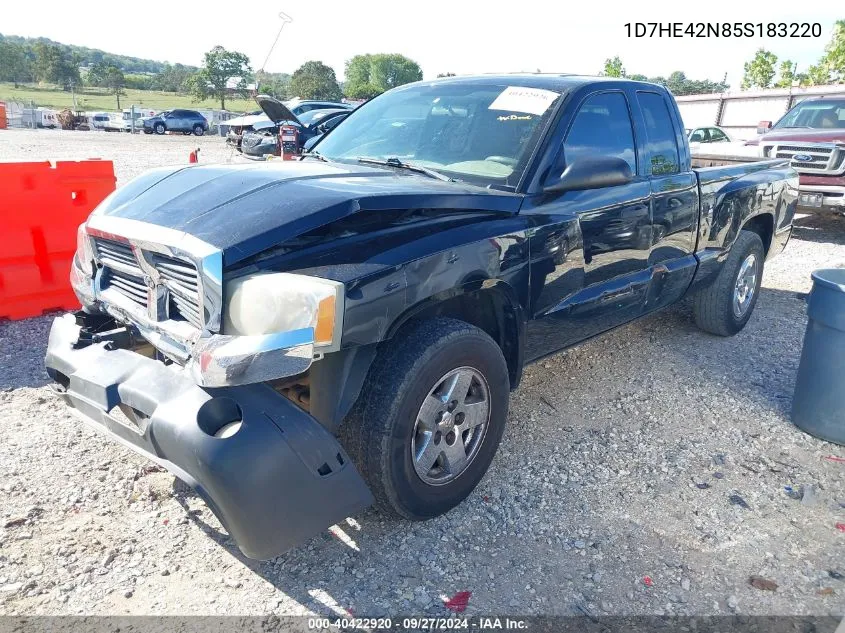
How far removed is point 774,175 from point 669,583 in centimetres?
407

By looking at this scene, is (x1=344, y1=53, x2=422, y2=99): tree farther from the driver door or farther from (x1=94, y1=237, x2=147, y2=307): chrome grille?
(x1=94, y1=237, x2=147, y2=307): chrome grille

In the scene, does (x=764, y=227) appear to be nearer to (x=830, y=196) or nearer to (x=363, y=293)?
(x=363, y=293)

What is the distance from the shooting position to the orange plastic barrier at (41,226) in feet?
16.5

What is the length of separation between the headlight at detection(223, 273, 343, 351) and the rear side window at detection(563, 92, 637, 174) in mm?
1629

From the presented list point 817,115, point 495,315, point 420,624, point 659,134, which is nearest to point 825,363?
point 659,134

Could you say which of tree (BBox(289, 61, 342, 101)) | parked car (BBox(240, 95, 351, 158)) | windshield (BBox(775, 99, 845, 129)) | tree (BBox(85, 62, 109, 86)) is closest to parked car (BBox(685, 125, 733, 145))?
windshield (BBox(775, 99, 845, 129))

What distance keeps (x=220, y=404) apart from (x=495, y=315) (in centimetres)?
143

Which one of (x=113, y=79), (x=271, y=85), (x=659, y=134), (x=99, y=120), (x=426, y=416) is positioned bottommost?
(x=426, y=416)

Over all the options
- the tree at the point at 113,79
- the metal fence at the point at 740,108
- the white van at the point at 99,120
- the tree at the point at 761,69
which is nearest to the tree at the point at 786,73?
the tree at the point at 761,69

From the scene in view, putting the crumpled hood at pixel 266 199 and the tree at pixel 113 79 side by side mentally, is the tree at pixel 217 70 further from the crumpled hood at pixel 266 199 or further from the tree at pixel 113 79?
the crumpled hood at pixel 266 199

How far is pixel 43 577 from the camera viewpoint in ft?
8.48

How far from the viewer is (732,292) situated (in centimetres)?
524

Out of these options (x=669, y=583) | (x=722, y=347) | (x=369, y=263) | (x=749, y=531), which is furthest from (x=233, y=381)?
(x=722, y=347)

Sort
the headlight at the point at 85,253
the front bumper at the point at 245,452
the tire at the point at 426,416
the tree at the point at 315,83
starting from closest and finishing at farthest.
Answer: the front bumper at the point at 245,452, the tire at the point at 426,416, the headlight at the point at 85,253, the tree at the point at 315,83
